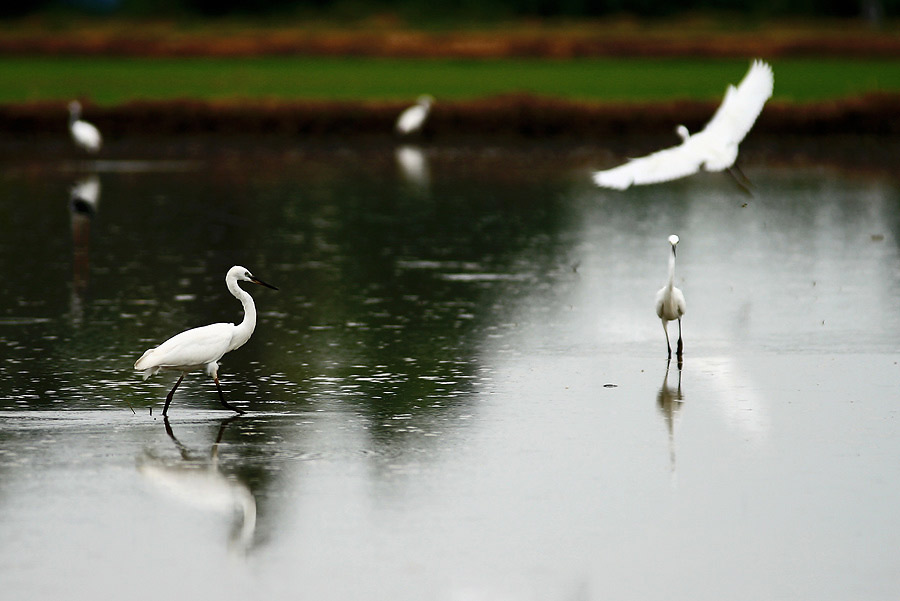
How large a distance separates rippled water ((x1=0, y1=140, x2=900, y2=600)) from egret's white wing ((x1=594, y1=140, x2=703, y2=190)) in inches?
51.0

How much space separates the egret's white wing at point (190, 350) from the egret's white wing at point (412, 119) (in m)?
25.9

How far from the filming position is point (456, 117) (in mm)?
37438

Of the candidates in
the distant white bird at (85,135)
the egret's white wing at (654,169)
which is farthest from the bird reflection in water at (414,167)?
the egret's white wing at (654,169)

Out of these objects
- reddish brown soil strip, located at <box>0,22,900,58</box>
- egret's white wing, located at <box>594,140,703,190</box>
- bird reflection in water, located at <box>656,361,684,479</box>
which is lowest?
bird reflection in water, located at <box>656,361,684,479</box>

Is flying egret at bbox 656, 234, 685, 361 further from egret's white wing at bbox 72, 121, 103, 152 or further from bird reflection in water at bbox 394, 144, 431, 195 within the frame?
egret's white wing at bbox 72, 121, 103, 152

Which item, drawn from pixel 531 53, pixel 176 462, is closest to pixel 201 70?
pixel 531 53

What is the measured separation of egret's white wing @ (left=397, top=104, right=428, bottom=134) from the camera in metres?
35.4

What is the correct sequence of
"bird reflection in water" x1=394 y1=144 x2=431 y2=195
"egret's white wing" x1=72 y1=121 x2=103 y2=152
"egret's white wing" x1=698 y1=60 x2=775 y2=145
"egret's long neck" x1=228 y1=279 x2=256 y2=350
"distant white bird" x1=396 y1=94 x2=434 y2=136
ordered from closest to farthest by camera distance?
"egret's long neck" x1=228 y1=279 x2=256 y2=350, "egret's white wing" x1=698 y1=60 x2=775 y2=145, "bird reflection in water" x1=394 y1=144 x2=431 y2=195, "egret's white wing" x1=72 y1=121 x2=103 y2=152, "distant white bird" x1=396 y1=94 x2=434 y2=136

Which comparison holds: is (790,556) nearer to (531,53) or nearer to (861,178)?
(861,178)

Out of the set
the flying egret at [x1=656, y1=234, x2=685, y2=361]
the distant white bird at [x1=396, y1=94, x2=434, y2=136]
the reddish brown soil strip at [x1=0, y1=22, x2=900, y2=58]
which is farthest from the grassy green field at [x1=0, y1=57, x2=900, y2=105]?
the flying egret at [x1=656, y1=234, x2=685, y2=361]

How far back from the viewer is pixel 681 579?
22.4 ft

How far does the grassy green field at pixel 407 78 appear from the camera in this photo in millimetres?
42188

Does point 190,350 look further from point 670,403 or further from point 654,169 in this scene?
point 654,169

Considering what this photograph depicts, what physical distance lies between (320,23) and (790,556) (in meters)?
59.3
